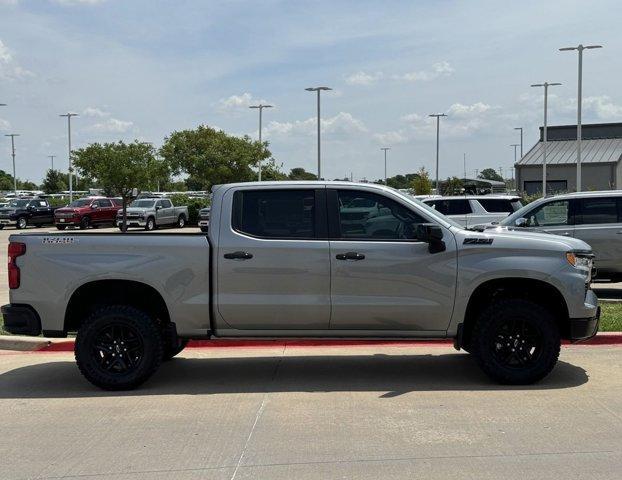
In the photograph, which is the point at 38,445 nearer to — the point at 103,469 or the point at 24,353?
the point at 103,469

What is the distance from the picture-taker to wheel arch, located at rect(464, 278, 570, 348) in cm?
692

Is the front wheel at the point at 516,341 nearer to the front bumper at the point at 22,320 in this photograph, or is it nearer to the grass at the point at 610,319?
the grass at the point at 610,319

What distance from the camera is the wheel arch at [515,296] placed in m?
6.92

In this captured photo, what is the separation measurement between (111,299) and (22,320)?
2.66 ft

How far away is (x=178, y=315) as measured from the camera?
22.6 ft

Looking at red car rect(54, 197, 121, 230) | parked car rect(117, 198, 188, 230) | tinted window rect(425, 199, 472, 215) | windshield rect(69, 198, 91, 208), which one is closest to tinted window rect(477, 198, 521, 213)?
tinted window rect(425, 199, 472, 215)

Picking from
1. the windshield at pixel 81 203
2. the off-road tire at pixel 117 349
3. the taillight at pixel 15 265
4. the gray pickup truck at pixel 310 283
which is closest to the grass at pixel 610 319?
the gray pickup truck at pixel 310 283

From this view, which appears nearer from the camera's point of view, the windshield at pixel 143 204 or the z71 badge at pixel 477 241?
the z71 badge at pixel 477 241

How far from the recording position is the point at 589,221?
12789mm

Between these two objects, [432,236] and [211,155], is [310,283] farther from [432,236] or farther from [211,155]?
[211,155]

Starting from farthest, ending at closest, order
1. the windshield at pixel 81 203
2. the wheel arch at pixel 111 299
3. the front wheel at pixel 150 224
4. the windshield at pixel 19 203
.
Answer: the windshield at pixel 19 203, the windshield at pixel 81 203, the front wheel at pixel 150 224, the wheel arch at pixel 111 299

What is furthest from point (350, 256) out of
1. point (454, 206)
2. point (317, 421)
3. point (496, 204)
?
point (496, 204)

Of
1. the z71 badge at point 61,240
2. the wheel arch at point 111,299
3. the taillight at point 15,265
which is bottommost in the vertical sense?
the wheel arch at point 111,299

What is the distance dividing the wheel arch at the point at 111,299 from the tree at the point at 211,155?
4463 cm
